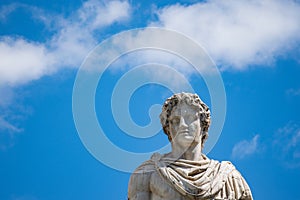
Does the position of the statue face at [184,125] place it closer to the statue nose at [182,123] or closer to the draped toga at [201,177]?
the statue nose at [182,123]

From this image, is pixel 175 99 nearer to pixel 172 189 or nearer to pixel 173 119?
pixel 173 119

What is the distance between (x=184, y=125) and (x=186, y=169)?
1174 mm

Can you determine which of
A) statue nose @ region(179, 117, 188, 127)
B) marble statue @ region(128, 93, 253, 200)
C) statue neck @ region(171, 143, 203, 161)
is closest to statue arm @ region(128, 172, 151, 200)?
marble statue @ region(128, 93, 253, 200)

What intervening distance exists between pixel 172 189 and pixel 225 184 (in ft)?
4.54

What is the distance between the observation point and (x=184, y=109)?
54.1 feet

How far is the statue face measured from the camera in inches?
641

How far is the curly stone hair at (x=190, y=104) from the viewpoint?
1658 centimetres

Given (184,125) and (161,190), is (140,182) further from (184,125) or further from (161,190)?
(184,125)

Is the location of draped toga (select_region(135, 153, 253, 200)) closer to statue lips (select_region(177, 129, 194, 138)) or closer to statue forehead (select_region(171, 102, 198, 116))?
statue lips (select_region(177, 129, 194, 138))

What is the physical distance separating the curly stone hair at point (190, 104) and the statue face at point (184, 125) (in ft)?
0.35

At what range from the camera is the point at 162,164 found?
16.1 metres

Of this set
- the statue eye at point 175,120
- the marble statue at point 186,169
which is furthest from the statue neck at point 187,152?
the statue eye at point 175,120

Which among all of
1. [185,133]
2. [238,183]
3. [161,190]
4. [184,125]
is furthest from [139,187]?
[238,183]

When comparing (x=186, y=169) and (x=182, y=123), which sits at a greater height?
(x=182, y=123)
